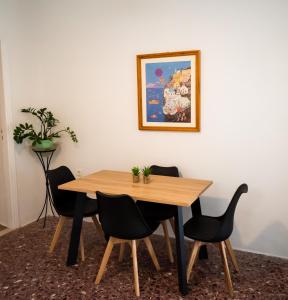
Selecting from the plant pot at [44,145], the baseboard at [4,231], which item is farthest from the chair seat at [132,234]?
the baseboard at [4,231]

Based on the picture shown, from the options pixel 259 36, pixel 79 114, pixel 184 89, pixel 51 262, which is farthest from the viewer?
pixel 79 114

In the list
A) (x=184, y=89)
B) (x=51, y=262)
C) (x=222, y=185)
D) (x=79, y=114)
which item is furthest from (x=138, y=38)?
(x=51, y=262)

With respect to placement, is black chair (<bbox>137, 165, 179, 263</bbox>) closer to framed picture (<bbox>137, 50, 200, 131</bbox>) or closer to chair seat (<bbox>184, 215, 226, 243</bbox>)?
chair seat (<bbox>184, 215, 226, 243</bbox>)

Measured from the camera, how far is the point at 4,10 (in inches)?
141

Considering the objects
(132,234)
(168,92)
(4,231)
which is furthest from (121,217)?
(4,231)

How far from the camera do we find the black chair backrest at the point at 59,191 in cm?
312

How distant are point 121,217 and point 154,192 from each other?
366mm

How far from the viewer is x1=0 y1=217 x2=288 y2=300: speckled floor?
2465mm

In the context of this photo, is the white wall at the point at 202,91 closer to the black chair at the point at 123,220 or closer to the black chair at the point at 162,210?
the black chair at the point at 162,210

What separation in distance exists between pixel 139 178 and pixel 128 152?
0.62 m

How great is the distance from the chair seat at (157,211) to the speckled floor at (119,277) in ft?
1.37

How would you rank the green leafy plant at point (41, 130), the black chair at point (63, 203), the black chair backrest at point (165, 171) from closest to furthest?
the black chair at point (63, 203)
the black chair backrest at point (165, 171)
the green leafy plant at point (41, 130)

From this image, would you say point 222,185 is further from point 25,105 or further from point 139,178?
point 25,105

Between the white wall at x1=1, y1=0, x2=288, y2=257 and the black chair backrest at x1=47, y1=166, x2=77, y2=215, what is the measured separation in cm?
54
